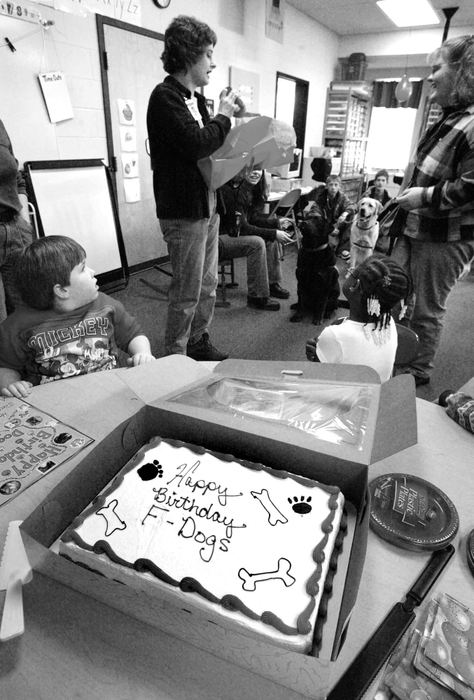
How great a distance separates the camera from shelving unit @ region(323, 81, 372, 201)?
650 cm

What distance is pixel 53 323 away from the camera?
115cm

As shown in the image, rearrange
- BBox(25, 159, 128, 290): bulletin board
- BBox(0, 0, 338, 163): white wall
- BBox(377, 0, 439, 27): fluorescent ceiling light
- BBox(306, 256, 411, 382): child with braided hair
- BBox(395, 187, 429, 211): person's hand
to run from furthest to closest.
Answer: BBox(377, 0, 439, 27): fluorescent ceiling light
BBox(25, 159, 128, 290): bulletin board
BBox(0, 0, 338, 163): white wall
BBox(395, 187, 429, 211): person's hand
BBox(306, 256, 411, 382): child with braided hair

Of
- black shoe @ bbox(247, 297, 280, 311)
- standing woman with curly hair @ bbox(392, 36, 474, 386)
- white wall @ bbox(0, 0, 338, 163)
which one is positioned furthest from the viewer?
black shoe @ bbox(247, 297, 280, 311)

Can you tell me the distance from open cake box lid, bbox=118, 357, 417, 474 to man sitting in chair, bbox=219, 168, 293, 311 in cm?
252

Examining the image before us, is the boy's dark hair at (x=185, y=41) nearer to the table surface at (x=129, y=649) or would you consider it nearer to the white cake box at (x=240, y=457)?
the white cake box at (x=240, y=457)

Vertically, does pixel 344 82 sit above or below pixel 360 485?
above

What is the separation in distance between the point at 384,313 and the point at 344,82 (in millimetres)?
6509

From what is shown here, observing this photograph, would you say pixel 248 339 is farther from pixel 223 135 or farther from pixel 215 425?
pixel 215 425

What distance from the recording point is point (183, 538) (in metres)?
0.49

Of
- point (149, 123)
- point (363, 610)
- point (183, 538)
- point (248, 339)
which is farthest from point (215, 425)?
point (248, 339)

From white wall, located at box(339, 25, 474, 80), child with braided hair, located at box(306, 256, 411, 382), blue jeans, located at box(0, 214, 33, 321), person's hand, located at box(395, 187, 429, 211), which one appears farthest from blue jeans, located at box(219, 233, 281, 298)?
white wall, located at box(339, 25, 474, 80)

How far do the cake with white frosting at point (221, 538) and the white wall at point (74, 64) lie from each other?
119 inches

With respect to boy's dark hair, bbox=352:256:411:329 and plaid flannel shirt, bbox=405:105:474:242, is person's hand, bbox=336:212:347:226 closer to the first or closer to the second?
plaid flannel shirt, bbox=405:105:474:242

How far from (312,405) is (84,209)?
3.08m
